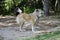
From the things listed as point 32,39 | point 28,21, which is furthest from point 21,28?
point 32,39

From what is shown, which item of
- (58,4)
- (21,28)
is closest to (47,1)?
(58,4)

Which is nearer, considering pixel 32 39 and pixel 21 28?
pixel 32 39

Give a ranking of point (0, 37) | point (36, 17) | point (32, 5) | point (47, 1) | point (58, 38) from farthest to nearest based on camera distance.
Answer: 1. point (32, 5)
2. point (47, 1)
3. point (36, 17)
4. point (0, 37)
5. point (58, 38)

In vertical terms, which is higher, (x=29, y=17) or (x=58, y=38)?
(x=29, y=17)

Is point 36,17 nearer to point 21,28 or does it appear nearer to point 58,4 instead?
point 21,28

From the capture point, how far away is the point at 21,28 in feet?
34.6

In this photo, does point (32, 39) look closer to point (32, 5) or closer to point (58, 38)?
point (58, 38)

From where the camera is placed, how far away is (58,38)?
8102 millimetres

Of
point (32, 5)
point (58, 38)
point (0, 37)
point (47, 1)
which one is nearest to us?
point (58, 38)

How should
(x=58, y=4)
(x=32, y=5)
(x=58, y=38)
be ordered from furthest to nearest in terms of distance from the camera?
(x=32, y=5)
(x=58, y=4)
(x=58, y=38)

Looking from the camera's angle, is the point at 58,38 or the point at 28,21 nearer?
the point at 58,38

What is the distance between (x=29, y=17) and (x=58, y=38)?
2545mm

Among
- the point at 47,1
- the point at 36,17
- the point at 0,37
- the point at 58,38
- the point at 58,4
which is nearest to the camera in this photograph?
the point at 58,38

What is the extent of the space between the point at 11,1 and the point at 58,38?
13045 millimetres
